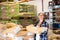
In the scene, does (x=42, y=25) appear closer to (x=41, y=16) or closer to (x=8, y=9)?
(x=41, y=16)

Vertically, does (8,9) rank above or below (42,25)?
above

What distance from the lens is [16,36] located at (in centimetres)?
112

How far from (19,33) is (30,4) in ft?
0.73

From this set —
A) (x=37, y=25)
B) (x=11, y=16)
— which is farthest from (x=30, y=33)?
(x=11, y=16)

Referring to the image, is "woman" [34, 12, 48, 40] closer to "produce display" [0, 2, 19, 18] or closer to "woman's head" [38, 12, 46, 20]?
"woman's head" [38, 12, 46, 20]

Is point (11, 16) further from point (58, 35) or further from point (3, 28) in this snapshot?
point (58, 35)

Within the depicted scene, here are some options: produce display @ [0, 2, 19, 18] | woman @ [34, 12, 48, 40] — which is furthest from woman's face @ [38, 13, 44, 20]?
produce display @ [0, 2, 19, 18]

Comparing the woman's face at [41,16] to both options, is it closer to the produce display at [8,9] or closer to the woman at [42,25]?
the woman at [42,25]

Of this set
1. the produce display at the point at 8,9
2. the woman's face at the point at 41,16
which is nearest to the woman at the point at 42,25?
the woman's face at the point at 41,16

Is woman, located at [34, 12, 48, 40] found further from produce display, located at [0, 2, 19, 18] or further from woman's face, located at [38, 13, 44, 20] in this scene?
produce display, located at [0, 2, 19, 18]

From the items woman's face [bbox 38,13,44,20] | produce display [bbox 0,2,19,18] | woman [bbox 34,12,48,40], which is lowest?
woman [bbox 34,12,48,40]

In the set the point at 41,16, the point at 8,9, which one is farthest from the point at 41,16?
the point at 8,9

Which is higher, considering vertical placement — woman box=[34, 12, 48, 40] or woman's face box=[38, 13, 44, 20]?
woman's face box=[38, 13, 44, 20]

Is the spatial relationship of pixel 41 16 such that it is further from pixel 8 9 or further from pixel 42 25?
pixel 8 9
